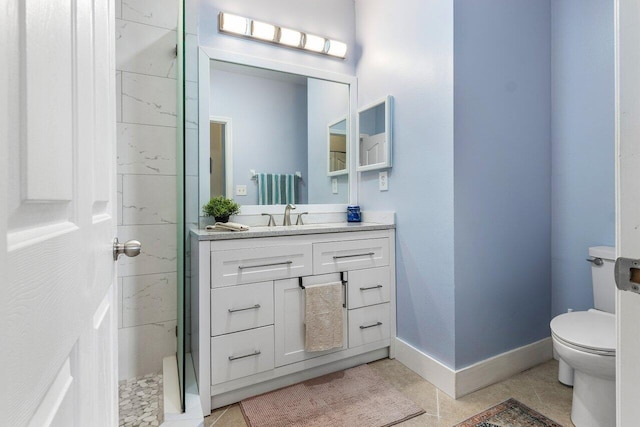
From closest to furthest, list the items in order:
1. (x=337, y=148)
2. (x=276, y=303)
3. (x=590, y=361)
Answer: (x=590, y=361) → (x=276, y=303) → (x=337, y=148)

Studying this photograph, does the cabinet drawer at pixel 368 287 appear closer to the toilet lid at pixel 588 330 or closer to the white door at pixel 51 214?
the toilet lid at pixel 588 330

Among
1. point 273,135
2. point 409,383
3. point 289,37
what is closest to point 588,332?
point 409,383

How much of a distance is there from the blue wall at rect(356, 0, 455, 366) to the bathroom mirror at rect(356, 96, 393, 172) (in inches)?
2.0

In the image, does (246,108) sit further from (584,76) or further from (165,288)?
(584,76)

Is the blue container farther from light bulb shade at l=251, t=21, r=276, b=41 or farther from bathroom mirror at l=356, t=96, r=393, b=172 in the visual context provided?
light bulb shade at l=251, t=21, r=276, b=41

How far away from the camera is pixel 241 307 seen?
1.58 m

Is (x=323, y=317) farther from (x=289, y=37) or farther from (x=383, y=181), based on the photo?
(x=289, y=37)

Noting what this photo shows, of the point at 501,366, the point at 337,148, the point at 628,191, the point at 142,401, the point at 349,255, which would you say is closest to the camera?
the point at 628,191

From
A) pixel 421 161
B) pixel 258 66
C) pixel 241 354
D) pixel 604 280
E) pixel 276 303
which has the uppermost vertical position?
pixel 258 66

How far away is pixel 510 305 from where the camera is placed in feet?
6.05

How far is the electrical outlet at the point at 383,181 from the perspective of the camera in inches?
83.8

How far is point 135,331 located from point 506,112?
8.17 ft

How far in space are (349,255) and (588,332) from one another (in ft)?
3.82

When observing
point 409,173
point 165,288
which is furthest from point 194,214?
point 409,173
